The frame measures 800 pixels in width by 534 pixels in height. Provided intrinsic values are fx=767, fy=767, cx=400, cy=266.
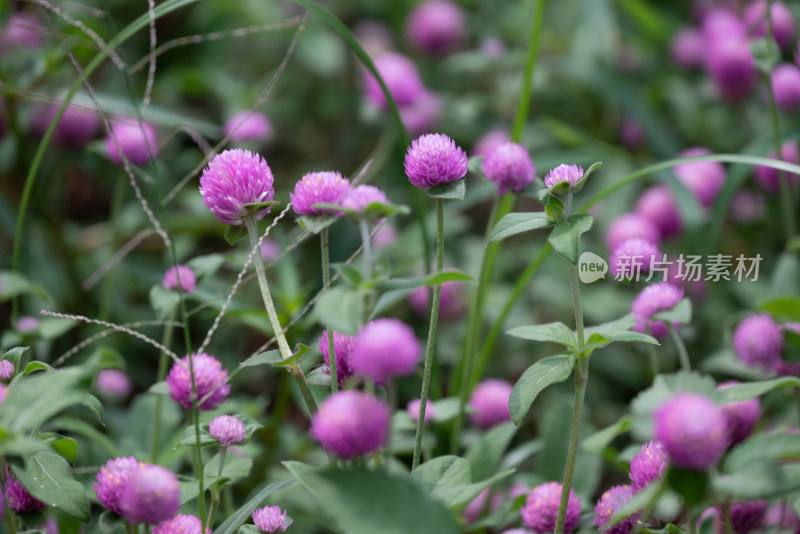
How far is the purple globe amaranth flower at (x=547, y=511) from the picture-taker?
0.79m

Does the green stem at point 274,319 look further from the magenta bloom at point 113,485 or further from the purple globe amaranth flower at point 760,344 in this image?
the purple globe amaranth flower at point 760,344

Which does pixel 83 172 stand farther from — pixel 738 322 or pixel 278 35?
pixel 738 322

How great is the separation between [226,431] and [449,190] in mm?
302

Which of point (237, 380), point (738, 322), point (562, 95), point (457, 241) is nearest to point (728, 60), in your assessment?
point (562, 95)

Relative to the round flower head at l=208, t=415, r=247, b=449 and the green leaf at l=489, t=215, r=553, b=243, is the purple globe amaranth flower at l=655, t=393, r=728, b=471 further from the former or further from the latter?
the round flower head at l=208, t=415, r=247, b=449

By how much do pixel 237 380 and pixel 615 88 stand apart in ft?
3.62

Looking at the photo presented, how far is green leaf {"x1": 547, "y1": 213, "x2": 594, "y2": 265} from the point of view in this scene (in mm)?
647

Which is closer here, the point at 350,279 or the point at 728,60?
the point at 350,279

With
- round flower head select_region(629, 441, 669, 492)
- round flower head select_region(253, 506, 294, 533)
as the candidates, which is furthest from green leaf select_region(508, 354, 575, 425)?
round flower head select_region(253, 506, 294, 533)

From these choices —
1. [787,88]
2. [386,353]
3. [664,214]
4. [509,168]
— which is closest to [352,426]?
[386,353]

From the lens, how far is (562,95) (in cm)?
222

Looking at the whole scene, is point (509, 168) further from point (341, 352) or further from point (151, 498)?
point (151, 498)

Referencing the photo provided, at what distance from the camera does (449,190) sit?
27.3 inches

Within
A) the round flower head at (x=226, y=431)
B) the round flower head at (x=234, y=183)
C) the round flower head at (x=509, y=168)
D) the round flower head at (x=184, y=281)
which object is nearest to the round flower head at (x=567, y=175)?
the round flower head at (x=509, y=168)
